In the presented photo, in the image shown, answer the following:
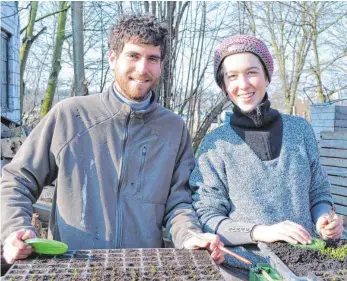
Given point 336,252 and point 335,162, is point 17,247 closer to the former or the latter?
point 336,252

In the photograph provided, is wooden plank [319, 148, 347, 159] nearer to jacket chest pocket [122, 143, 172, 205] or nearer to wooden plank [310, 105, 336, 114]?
wooden plank [310, 105, 336, 114]

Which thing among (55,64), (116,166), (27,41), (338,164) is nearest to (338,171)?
(338,164)

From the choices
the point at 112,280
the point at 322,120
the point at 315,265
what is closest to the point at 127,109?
the point at 112,280

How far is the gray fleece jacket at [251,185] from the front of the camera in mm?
1909

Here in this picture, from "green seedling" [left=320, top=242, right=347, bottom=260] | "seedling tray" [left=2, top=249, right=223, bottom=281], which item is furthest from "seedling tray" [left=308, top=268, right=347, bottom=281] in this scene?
"seedling tray" [left=2, top=249, right=223, bottom=281]

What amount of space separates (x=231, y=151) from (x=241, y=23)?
3052 millimetres

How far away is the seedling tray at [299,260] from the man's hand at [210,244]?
6.8 inches

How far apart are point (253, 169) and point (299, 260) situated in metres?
0.50

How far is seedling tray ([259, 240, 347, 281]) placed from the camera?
1.43 metres

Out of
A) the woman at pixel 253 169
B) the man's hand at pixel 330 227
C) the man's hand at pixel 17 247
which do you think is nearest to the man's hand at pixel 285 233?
the woman at pixel 253 169

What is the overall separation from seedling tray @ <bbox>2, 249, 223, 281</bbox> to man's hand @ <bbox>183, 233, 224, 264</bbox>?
0.03m

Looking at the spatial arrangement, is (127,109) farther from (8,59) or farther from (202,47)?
(8,59)

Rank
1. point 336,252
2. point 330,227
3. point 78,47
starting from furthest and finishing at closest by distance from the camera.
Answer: point 78,47 < point 330,227 < point 336,252

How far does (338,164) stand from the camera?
22.2 feet
